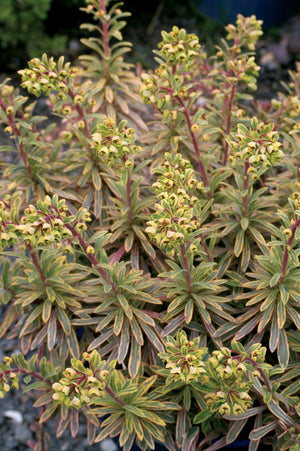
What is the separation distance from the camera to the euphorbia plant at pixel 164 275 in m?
1.82

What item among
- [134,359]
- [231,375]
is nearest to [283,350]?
[231,375]

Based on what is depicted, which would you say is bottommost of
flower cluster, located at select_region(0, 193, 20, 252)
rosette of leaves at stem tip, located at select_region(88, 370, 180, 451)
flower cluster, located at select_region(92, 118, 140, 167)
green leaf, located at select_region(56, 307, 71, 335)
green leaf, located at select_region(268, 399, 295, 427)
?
rosette of leaves at stem tip, located at select_region(88, 370, 180, 451)

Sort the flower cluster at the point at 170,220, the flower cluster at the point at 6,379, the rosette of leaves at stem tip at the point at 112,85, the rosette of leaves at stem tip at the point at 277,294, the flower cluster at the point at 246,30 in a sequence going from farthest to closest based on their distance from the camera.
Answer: the rosette of leaves at stem tip at the point at 112,85 → the flower cluster at the point at 246,30 → the rosette of leaves at stem tip at the point at 277,294 → the flower cluster at the point at 6,379 → the flower cluster at the point at 170,220

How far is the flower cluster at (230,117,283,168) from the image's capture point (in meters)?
1.79

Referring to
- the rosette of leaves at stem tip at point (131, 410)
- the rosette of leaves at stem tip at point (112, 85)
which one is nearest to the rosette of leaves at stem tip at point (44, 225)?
the rosette of leaves at stem tip at point (131, 410)

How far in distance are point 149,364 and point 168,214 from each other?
0.90 meters

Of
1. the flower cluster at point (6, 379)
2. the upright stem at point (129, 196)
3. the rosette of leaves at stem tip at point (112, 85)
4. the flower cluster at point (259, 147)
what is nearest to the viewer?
the flower cluster at point (259, 147)

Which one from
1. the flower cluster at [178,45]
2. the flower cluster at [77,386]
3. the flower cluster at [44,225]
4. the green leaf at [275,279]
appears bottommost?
the flower cluster at [77,386]

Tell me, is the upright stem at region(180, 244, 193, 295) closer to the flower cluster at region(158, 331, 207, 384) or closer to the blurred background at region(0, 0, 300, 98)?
the flower cluster at region(158, 331, 207, 384)

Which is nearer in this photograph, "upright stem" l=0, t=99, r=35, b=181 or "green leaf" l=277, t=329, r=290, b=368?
"green leaf" l=277, t=329, r=290, b=368

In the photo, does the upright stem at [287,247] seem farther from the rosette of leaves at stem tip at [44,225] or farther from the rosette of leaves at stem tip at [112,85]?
the rosette of leaves at stem tip at [112,85]

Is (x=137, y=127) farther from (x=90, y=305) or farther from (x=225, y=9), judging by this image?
(x=225, y=9)

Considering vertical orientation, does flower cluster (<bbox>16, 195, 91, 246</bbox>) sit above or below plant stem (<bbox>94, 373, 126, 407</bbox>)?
above

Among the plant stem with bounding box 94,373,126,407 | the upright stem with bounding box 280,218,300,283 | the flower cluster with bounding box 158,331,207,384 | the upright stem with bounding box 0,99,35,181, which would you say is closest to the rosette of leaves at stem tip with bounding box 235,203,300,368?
the upright stem with bounding box 280,218,300,283
